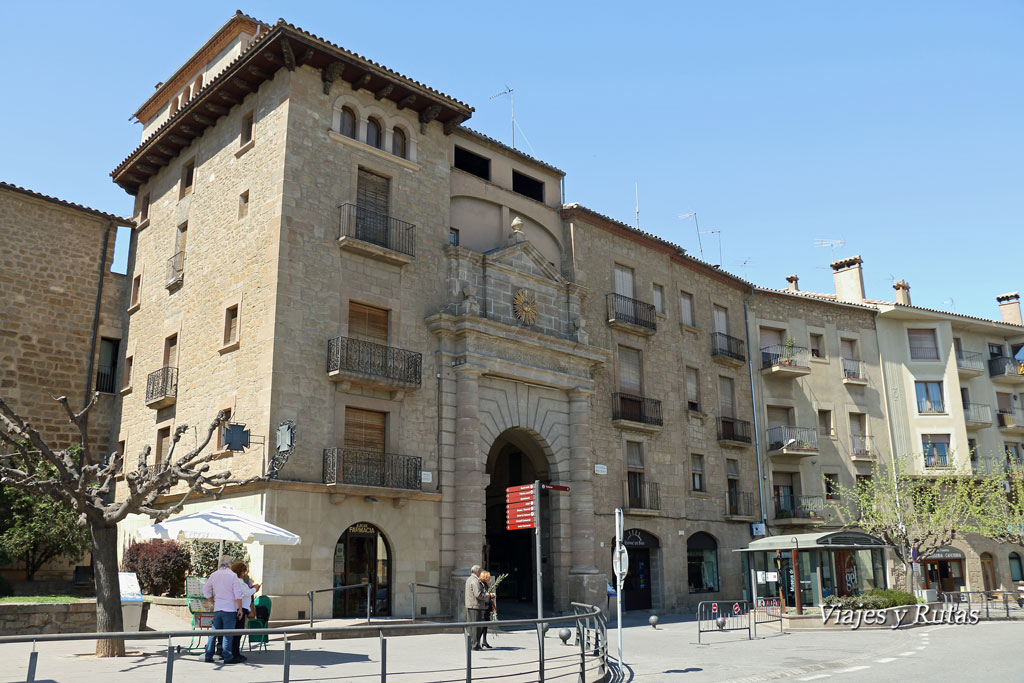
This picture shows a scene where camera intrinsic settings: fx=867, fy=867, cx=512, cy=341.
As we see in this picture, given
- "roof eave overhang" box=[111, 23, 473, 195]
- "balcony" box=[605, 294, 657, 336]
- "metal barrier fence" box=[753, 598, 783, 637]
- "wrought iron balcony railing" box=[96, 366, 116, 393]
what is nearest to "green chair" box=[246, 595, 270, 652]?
"metal barrier fence" box=[753, 598, 783, 637]

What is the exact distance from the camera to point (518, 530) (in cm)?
2773

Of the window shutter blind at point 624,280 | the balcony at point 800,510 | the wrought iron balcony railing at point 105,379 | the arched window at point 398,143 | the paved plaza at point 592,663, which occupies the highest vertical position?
the arched window at point 398,143

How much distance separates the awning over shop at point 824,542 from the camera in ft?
81.5

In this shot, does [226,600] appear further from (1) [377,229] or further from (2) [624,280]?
(2) [624,280]

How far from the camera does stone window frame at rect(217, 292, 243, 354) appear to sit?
850 inches

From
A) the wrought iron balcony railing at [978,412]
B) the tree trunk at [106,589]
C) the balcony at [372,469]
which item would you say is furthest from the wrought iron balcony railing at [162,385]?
the wrought iron balcony railing at [978,412]

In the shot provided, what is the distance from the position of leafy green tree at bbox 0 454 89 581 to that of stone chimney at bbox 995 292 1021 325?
146 feet

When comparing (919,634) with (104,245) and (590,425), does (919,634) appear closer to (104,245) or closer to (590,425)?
(590,425)

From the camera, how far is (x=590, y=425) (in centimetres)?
2684

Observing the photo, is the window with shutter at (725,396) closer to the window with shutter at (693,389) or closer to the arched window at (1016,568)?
the window with shutter at (693,389)

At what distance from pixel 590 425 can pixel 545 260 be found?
17.3 feet

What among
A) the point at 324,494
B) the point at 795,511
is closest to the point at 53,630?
the point at 324,494

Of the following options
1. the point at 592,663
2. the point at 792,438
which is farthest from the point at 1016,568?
the point at 592,663

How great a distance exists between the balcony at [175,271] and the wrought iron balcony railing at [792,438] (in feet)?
75.6
